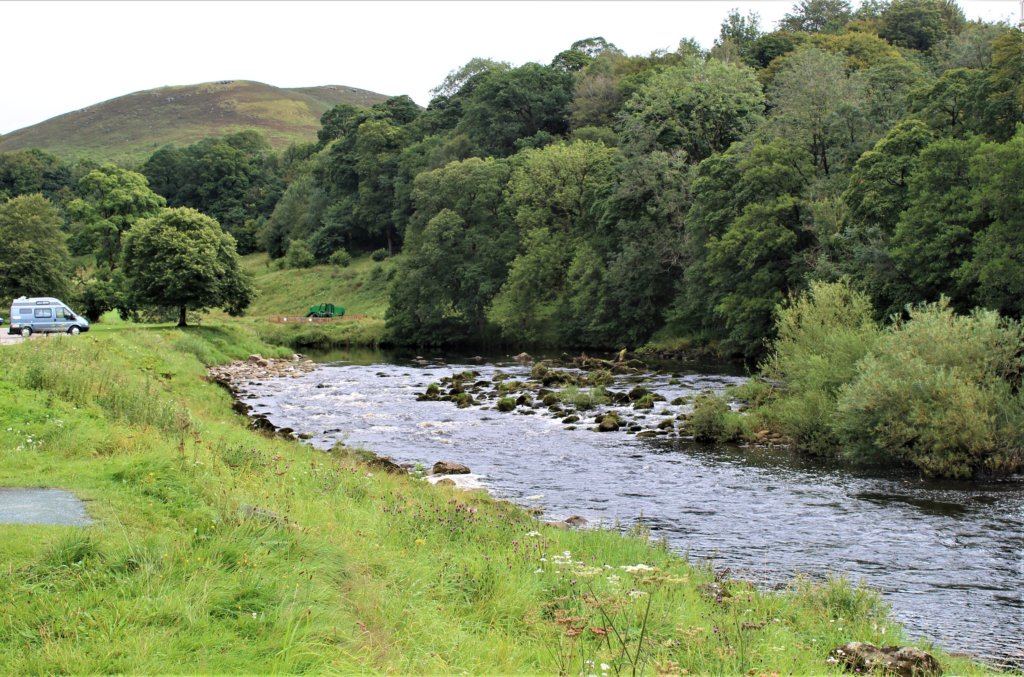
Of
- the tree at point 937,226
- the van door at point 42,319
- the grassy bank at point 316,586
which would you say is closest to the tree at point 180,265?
the van door at point 42,319

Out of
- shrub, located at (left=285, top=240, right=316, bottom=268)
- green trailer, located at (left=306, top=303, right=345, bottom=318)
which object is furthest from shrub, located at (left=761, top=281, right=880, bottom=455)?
shrub, located at (left=285, top=240, right=316, bottom=268)

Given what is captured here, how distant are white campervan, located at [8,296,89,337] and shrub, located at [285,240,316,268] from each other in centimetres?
6448

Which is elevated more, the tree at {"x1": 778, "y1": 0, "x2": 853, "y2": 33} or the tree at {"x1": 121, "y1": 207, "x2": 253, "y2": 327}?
the tree at {"x1": 778, "y1": 0, "x2": 853, "y2": 33}

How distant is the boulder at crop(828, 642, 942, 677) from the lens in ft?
31.1

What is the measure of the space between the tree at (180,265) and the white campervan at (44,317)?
10617 millimetres

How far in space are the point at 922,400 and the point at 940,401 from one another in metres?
0.48

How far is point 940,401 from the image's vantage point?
23312 mm

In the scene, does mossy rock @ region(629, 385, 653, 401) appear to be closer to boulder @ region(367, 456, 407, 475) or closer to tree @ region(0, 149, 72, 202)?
boulder @ region(367, 456, 407, 475)

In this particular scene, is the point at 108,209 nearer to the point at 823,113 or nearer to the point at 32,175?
the point at 32,175

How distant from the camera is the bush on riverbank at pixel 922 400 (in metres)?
22.9

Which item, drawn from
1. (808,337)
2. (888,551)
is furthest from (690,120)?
(888,551)

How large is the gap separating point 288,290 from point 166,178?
61.6 m

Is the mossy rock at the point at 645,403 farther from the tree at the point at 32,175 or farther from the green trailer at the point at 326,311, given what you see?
the tree at the point at 32,175

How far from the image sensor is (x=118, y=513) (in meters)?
9.83
